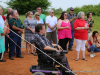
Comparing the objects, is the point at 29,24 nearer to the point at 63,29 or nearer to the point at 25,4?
the point at 63,29

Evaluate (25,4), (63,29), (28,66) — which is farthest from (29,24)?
(25,4)

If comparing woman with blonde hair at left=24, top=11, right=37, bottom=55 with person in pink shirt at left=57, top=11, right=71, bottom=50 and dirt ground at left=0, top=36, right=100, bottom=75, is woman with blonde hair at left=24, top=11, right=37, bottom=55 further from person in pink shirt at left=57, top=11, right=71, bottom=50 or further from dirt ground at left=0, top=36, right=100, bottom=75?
person in pink shirt at left=57, top=11, right=71, bottom=50

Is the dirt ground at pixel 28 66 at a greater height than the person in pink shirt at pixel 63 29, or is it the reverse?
the person in pink shirt at pixel 63 29

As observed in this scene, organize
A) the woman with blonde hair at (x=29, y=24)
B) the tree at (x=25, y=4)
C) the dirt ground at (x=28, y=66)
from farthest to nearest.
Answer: the tree at (x=25, y=4)
the woman with blonde hair at (x=29, y=24)
the dirt ground at (x=28, y=66)

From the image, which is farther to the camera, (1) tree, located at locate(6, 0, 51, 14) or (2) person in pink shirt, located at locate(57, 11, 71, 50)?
(1) tree, located at locate(6, 0, 51, 14)

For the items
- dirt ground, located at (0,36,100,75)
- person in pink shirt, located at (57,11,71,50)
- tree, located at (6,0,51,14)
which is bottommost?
dirt ground, located at (0,36,100,75)

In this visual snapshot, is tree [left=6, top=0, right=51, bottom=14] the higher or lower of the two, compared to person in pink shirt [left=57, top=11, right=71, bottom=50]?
higher

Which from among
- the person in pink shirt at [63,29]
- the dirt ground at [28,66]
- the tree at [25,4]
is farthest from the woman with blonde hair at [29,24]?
the tree at [25,4]

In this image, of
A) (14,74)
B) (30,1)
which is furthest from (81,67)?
(30,1)

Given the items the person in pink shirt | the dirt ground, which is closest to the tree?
the person in pink shirt

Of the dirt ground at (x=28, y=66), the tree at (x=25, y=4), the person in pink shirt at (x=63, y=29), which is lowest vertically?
the dirt ground at (x=28, y=66)

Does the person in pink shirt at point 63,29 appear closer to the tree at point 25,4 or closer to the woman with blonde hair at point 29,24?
the woman with blonde hair at point 29,24

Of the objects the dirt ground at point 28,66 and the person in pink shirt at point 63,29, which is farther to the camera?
the person in pink shirt at point 63,29

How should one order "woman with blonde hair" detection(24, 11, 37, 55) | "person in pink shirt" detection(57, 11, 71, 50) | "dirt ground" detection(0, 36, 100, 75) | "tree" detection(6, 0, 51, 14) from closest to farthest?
1. "dirt ground" detection(0, 36, 100, 75)
2. "person in pink shirt" detection(57, 11, 71, 50)
3. "woman with blonde hair" detection(24, 11, 37, 55)
4. "tree" detection(6, 0, 51, 14)
